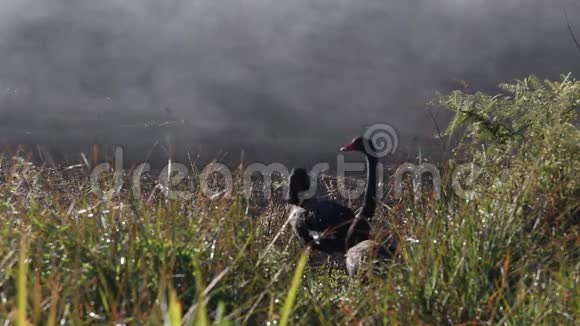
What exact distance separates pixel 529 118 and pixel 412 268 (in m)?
3.11

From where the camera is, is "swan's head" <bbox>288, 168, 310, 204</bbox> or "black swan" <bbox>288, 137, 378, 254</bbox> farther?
"swan's head" <bbox>288, 168, 310, 204</bbox>

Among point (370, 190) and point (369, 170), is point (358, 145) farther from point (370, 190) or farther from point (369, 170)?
point (370, 190)

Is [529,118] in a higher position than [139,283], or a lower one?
higher

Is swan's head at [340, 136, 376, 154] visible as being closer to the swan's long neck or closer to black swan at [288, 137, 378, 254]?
black swan at [288, 137, 378, 254]

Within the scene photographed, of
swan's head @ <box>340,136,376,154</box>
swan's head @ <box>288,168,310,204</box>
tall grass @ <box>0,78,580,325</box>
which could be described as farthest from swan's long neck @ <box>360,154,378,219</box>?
tall grass @ <box>0,78,580,325</box>

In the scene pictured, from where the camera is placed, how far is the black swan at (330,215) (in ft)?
27.3

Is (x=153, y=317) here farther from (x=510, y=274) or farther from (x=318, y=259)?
(x=318, y=259)

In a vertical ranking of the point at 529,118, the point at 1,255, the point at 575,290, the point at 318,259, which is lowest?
the point at 318,259

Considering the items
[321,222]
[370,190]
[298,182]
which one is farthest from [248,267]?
[298,182]

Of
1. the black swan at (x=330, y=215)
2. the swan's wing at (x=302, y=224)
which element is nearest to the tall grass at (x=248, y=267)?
the black swan at (x=330, y=215)

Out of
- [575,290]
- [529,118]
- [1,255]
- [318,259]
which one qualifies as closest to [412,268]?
[575,290]

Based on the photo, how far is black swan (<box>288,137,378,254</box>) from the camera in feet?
27.3

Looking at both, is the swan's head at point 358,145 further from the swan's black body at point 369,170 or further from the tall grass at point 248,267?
the tall grass at point 248,267

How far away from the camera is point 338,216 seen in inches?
347
